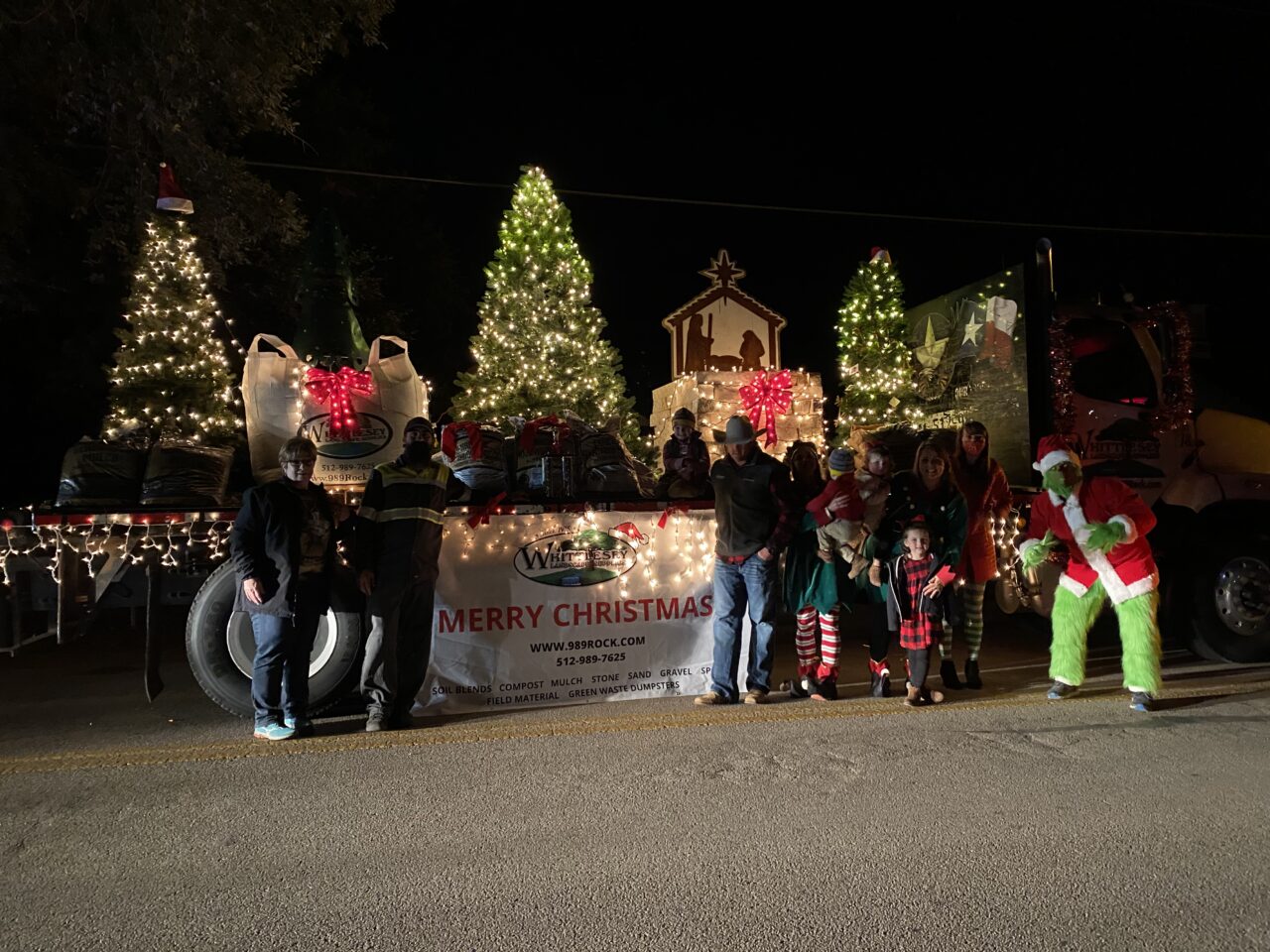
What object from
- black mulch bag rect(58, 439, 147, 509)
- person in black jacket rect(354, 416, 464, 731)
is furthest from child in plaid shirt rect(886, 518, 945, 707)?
black mulch bag rect(58, 439, 147, 509)

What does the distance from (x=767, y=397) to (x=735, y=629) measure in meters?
8.69

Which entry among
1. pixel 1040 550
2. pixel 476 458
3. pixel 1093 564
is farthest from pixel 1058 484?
pixel 476 458

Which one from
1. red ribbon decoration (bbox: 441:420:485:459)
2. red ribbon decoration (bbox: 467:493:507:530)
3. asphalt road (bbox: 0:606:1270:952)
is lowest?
asphalt road (bbox: 0:606:1270:952)

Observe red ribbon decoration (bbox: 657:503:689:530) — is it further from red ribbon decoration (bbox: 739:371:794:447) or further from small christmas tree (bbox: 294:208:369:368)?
red ribbon decoration (bbox: 739:371:794:447)

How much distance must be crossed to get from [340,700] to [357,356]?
3986mm

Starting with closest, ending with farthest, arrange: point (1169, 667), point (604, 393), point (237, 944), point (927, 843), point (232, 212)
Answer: point (237, 944), point (927, 843), point (1169, 667), point (232, 212), point (604, 393)

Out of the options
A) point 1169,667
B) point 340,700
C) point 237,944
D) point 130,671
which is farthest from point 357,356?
point 1169,667

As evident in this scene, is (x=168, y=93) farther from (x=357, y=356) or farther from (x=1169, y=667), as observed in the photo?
(x=1169, y=667)

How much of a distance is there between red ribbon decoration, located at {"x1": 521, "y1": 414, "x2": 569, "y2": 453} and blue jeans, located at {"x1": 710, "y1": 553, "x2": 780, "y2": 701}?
1.74 m

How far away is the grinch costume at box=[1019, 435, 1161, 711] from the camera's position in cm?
578

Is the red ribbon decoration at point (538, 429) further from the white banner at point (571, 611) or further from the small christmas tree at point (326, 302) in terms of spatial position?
the small christmas tree at point (326, 302)

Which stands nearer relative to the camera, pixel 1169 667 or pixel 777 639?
pixel 1169 667

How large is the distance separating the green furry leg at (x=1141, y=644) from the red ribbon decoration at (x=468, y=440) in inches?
181

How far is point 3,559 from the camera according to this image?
5762 mm
